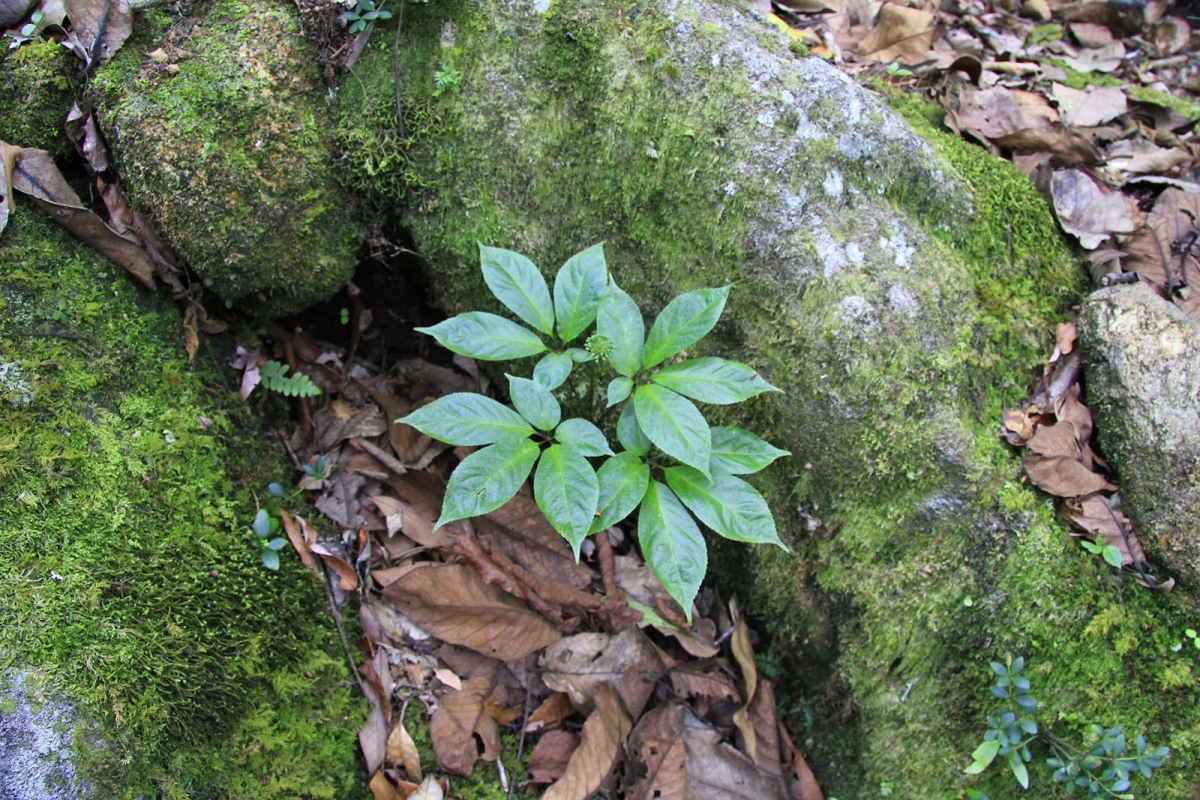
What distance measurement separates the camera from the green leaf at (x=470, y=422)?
7.16 ft

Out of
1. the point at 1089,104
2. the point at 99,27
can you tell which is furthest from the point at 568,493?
the point at 1089,104

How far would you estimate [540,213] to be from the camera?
2633mm

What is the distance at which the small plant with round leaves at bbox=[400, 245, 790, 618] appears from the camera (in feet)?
6.93

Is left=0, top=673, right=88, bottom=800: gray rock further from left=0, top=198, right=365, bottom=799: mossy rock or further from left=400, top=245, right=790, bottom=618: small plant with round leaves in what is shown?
left=400, top=245, right=790, bottom=618: small plant with round leaves

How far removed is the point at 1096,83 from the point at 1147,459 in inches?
85.4

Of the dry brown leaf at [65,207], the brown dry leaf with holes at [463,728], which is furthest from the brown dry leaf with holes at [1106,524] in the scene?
the dry brown leaf at [65,207]

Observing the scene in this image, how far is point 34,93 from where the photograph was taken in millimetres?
2408

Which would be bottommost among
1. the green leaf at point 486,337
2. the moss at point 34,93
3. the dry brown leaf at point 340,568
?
the dry brown leaf at point 340,568

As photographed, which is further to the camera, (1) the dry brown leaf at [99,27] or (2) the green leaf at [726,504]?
(1) the dry brown leaf at [99,27]

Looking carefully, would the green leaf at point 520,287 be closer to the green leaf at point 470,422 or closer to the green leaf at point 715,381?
the green leaf at point 470,422

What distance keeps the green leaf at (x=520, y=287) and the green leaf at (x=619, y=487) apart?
0.52m

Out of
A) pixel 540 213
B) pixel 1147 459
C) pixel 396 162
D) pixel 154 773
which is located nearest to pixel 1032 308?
pixel 1147 459

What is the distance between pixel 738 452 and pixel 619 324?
562mm

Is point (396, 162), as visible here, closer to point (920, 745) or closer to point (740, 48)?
point (740, 48)
